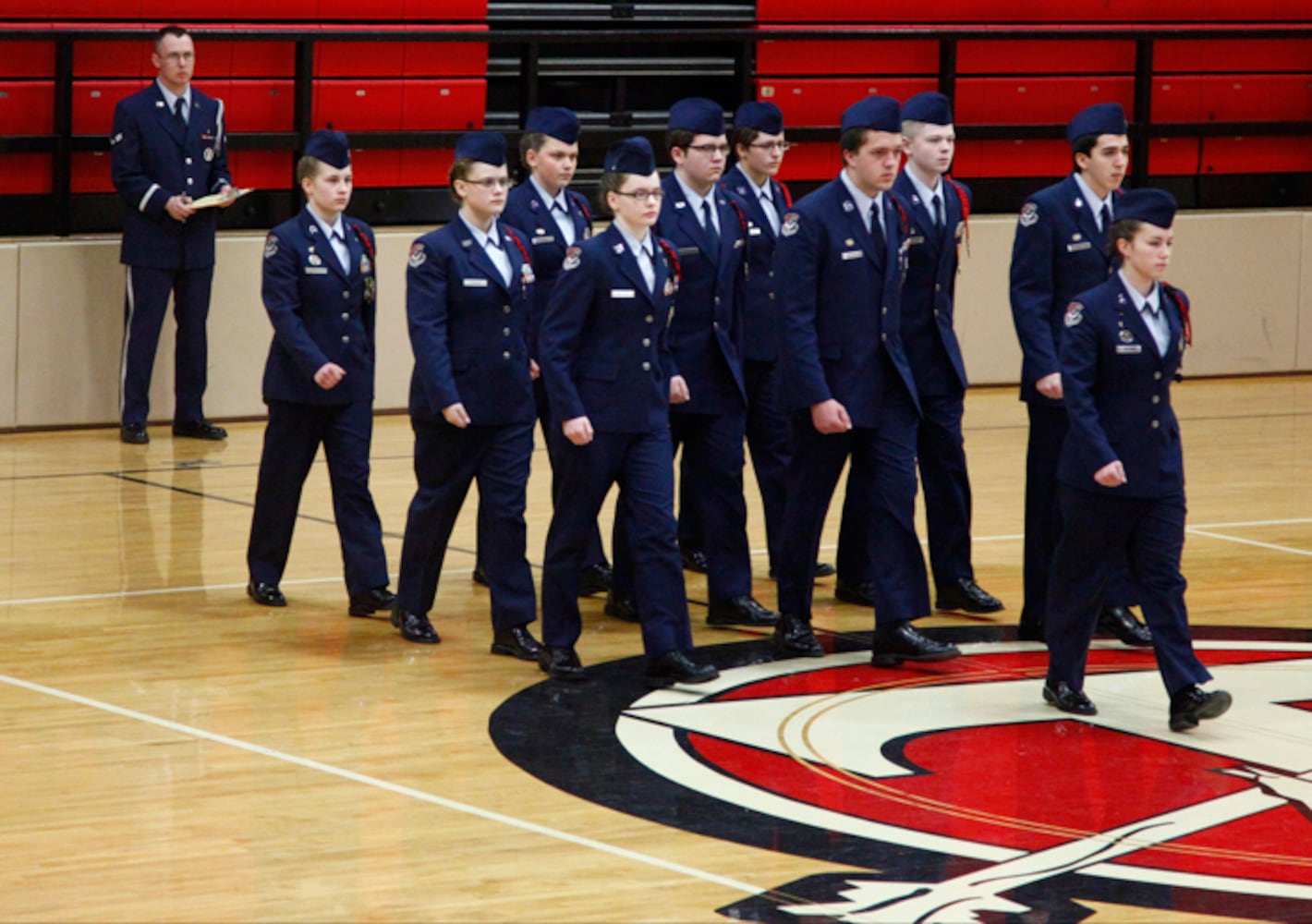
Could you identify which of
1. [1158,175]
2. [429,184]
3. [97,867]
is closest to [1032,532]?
[97,867]

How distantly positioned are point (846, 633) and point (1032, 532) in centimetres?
73

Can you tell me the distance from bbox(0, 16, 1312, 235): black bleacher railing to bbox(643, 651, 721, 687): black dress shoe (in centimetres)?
622

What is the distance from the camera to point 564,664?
706 centimetres

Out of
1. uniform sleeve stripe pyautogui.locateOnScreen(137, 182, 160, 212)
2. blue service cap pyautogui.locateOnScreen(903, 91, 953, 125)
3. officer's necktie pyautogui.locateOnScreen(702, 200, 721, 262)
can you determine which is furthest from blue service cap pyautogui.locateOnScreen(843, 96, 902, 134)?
uniform sleeve stripe pyautogui.locateOnScreen(137, 182, 160, 212)

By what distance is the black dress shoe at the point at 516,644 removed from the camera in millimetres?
7289

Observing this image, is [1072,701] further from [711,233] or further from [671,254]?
[711,233]

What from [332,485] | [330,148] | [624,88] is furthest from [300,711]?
[624,88]

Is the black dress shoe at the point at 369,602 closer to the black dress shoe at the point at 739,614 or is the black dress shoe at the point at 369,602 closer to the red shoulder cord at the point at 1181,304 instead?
the black dress shoe at the point at 739,614

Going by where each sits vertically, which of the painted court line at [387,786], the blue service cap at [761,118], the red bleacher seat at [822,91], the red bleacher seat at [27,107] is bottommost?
the painted court line at [387,786]

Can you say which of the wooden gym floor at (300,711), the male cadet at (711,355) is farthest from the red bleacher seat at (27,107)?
the male cadet at (711,355)

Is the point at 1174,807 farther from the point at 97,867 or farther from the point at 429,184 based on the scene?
the point at 429,184

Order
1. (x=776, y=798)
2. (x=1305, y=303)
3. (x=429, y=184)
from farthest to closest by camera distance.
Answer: (x=1305, y=303) < (x=429, y=184) < (x=776, y=798)

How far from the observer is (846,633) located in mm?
7812

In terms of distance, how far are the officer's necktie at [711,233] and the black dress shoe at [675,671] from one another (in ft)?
5.24
